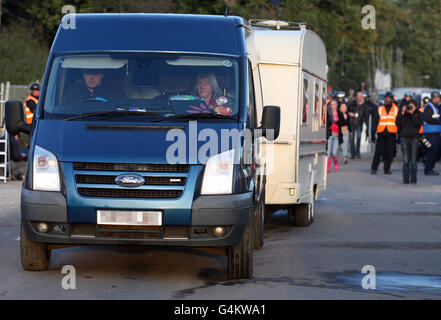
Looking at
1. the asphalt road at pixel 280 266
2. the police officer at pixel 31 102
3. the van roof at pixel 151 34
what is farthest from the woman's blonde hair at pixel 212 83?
the police officer at pixel 31 102

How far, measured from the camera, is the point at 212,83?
945 cm

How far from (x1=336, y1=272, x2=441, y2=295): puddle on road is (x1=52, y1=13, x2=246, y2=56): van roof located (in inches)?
92.2

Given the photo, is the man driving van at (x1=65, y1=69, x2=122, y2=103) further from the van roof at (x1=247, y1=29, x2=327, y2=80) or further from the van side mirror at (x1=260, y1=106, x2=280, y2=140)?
the van roof at (x1=247, y1=29, x2=327, y2=80)

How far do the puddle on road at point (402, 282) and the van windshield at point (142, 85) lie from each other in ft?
6.04

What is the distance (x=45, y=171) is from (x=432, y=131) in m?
19.1

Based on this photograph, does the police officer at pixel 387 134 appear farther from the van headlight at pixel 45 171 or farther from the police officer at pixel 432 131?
the van headlight at pixel 45 171

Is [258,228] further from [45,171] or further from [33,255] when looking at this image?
[45,171]

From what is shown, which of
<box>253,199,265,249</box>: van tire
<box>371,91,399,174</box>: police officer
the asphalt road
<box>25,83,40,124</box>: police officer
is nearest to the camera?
the asphalt road

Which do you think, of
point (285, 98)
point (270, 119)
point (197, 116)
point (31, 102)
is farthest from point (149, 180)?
point (31, 102)

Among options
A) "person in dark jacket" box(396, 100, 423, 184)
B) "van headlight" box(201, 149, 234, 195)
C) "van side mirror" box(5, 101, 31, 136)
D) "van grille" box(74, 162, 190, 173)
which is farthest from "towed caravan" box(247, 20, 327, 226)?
"person in dark jacket" box(396, 100, 423, 184)

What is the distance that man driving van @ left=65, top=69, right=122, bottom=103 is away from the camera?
9305 millimetres

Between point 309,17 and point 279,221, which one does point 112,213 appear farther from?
point 309,17

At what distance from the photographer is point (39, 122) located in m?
9.00

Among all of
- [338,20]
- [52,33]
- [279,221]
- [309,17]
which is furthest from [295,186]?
[52,33]
